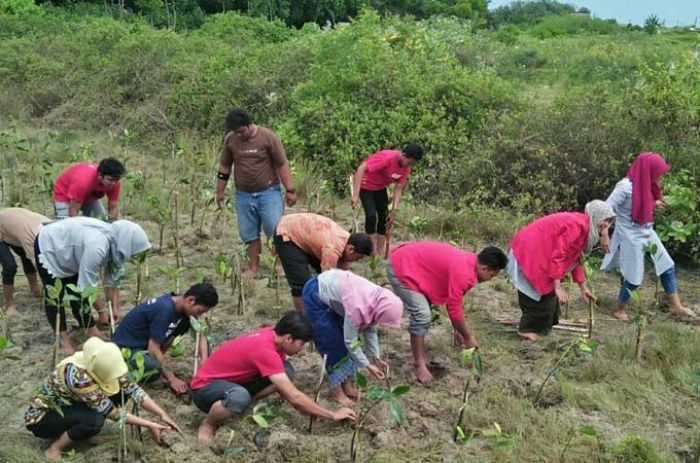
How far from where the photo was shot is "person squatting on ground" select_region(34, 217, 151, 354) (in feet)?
15.1

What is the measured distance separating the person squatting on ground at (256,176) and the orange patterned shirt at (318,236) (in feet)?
3.35

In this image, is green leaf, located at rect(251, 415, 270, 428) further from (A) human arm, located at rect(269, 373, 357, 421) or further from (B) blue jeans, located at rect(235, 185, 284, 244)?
(B) blue jeans, located at rect(235, 185, 284, 244)

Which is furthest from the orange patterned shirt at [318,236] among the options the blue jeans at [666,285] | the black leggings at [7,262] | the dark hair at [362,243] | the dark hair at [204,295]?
the blue jeans at [666,285]

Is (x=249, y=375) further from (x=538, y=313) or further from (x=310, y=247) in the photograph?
(x=538, y=313)

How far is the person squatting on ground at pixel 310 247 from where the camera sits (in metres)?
4.70

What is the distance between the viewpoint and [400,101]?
9.19 m

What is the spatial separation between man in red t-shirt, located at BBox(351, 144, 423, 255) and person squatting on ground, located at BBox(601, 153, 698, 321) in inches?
65.1

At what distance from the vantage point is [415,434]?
4098 mm

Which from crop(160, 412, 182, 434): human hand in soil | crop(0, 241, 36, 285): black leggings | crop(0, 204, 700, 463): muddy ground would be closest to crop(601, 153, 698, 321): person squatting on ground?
crop(0, 204, 700, 463): muddy ground

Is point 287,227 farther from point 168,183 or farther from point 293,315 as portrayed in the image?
point 168,183

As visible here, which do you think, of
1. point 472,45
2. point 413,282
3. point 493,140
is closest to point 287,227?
point 413,282

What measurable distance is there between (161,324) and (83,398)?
2.41 feet

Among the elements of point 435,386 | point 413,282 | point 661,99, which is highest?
point 661,99

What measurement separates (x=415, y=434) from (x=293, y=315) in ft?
3.20
